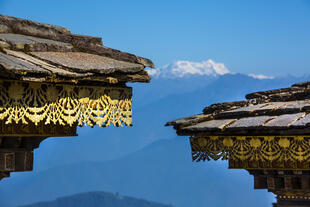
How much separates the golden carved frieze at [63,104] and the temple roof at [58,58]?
11 centimetres

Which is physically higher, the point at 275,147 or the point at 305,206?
the point at 275,147

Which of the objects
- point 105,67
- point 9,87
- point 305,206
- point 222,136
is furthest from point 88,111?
point 305,206

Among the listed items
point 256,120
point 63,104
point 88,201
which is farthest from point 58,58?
point 88,201

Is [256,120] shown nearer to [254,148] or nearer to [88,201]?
[254,148]

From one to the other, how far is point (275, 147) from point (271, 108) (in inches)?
22.5

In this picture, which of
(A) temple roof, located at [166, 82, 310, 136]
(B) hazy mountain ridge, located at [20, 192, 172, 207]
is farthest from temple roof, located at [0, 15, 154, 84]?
(B) hazy mountain ridge, located at [20, 192, 172, 207]

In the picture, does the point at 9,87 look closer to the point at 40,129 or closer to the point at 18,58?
the point at 18,58

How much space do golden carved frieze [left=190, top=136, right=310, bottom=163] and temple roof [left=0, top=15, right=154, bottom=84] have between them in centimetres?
168

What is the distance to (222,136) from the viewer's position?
5762mm

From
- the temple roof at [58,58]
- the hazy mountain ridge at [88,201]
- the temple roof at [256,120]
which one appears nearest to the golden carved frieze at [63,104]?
the temple roof at [58,58]

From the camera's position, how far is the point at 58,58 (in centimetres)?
388

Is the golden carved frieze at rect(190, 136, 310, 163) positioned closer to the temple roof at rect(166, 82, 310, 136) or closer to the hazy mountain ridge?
the temple roof at rect(166, 82, 310, 136)

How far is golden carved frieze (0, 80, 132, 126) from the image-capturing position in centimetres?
362

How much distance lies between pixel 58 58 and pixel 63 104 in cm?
34
